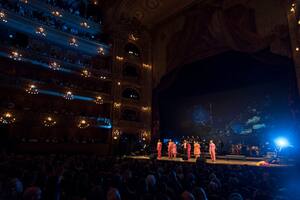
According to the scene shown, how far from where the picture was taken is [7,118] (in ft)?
62.2

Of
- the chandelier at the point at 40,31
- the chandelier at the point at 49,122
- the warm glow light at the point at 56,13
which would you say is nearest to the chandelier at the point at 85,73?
the chandelier at the point at 40,31

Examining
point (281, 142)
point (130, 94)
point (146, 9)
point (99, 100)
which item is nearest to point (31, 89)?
point (99, 100)

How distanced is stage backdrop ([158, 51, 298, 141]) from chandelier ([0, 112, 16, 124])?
1510cm

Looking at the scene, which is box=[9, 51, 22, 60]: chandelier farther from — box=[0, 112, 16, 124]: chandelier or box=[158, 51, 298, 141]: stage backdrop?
box=[158, 51, 298, 141]: stage backdrop

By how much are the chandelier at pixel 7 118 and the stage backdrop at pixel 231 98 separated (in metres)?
15.1

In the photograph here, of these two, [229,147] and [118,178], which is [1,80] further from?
[229,147]

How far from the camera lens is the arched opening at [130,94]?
28.6 m

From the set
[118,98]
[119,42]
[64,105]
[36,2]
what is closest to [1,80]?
[64,105]

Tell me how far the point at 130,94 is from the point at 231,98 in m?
12.1

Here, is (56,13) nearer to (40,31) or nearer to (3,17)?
(40,31)

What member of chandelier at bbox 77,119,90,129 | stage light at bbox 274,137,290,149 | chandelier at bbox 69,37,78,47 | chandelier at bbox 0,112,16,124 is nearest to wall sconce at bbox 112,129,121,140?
chandelier at bbox 77,119,90,129

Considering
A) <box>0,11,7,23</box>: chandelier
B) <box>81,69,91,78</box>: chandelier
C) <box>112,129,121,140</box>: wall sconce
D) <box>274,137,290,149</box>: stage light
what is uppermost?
<box>0,11,7,23</box>: chandelier

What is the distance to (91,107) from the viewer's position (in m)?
26.1

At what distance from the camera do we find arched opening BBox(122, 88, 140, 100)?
93.8 feet
